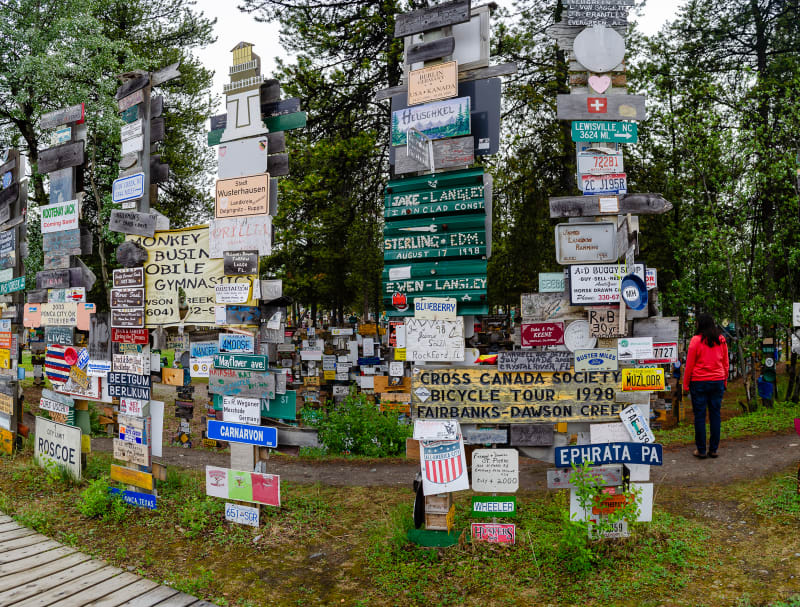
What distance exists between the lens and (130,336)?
6.62 meters

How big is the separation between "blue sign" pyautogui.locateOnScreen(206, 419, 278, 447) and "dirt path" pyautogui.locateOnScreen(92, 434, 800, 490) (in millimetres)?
1924

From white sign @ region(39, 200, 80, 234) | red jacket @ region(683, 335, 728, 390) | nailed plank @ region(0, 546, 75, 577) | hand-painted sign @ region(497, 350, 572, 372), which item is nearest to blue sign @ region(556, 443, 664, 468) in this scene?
hand-painted sign @ region(497, 350, 572, 372)

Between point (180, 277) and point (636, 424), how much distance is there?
473 cm

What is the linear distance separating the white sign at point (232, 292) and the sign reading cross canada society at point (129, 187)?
5.06 feet

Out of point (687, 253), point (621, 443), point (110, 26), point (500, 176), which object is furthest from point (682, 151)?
point (110, 26)

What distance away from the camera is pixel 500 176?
49.3 feet

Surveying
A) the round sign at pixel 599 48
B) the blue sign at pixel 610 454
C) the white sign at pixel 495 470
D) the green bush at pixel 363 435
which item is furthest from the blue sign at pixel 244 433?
the round sign at pixel 599 48

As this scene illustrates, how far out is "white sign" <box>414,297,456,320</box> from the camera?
16.8 ft

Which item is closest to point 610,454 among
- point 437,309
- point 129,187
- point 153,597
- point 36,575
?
point 437,309

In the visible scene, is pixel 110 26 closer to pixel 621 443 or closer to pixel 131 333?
pixel 131 333

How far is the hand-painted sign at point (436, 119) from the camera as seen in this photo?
5102 mm

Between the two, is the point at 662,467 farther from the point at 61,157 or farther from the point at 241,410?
the point at 61,157

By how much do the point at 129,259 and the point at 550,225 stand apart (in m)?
9.65

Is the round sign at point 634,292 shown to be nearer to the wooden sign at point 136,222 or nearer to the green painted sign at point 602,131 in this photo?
the green painted sign at point 602,131
